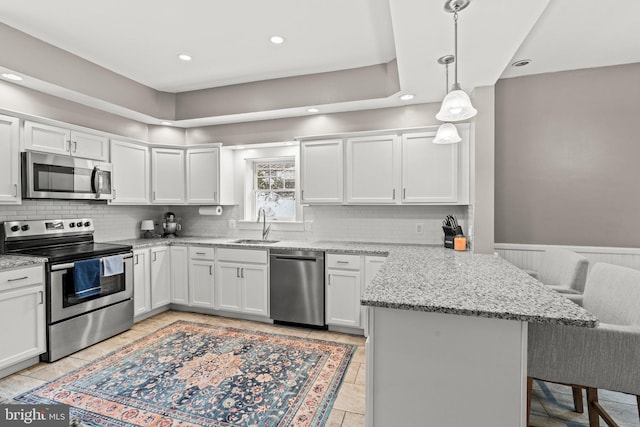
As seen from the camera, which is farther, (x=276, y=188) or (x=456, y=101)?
(x=276, y=188)

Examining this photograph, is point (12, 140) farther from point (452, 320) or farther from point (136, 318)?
point (452, 320)

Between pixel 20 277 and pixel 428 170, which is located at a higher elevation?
pixel 428 170

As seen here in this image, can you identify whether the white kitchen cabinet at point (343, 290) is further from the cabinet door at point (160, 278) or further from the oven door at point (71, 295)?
the oven door at point (71, 295)

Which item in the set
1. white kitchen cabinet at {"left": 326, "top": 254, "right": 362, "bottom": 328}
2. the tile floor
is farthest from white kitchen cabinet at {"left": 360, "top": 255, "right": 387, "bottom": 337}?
the tile floor

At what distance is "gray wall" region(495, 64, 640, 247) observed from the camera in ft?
9.88

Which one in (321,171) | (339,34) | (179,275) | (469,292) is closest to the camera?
(469,292)

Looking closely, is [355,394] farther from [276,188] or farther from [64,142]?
[64,142]

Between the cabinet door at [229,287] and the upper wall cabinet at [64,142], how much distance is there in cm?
185

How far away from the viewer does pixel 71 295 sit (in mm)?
2846

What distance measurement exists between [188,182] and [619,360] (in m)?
4.40

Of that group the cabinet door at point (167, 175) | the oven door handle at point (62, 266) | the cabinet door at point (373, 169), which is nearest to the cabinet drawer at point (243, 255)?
the cabinet door at point (167, 175)

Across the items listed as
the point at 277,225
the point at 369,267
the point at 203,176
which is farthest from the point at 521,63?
the point at 203,176

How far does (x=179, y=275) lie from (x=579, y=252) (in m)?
4.46

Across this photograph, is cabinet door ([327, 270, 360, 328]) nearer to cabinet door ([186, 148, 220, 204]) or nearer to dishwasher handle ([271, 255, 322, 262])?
dishwasher handle ([271, 255, 322, 262])
